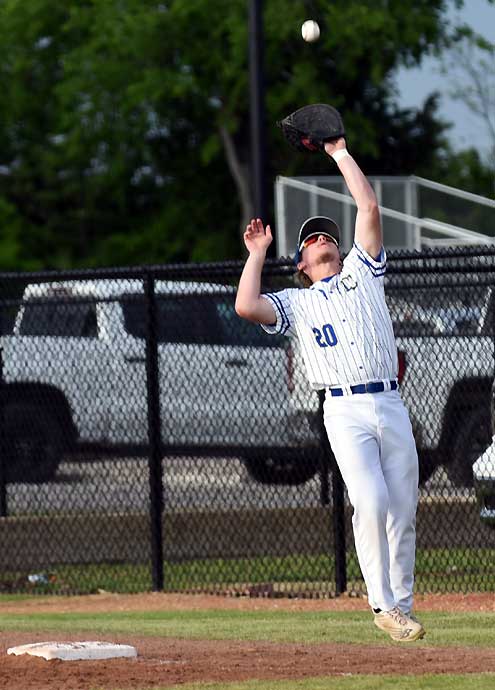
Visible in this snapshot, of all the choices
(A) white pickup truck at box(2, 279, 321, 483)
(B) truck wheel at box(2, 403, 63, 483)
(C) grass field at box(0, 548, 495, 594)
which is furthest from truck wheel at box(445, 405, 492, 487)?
(B) truck wheel at box(2, 403, 63, 483)

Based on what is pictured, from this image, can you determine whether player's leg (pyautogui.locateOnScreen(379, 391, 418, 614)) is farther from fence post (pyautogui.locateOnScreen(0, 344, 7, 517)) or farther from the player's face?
fence post (pyautogui.locateOnScreen(0, 344, 7, 517))

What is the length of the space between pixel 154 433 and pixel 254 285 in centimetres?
398

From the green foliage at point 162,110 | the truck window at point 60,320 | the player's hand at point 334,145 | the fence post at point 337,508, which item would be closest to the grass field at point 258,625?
the fence post at point 337,508

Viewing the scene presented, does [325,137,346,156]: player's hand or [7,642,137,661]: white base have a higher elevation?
[325,137,346,156]: player's hand

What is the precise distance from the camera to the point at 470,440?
10.5 metres

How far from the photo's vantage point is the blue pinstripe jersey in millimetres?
7035

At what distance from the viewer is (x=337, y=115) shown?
730 cm

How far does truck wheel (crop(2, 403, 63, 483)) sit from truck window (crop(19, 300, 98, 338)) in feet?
1.90

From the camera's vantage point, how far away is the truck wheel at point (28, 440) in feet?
39.0

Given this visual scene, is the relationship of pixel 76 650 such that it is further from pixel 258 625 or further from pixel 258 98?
pixel 258 98

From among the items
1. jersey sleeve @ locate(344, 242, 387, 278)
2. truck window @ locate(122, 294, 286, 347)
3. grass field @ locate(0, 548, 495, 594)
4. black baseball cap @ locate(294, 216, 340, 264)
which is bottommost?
grass field @ locate(0, 548, 495, 594)

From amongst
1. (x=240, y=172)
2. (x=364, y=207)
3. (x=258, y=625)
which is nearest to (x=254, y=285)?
(x=364, y=207)

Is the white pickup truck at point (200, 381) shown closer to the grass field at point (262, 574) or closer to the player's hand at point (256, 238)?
the grass field at point (262, 574)

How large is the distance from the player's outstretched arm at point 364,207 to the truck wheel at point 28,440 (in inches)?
208
